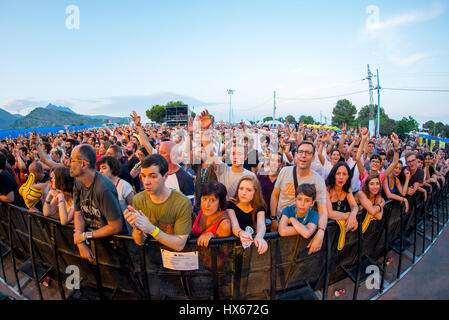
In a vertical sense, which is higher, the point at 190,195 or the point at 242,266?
the point at 190,195

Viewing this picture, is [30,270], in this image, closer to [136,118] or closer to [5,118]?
[136,118]

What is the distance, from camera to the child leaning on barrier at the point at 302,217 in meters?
2.30

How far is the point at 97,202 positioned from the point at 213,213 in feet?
4.04

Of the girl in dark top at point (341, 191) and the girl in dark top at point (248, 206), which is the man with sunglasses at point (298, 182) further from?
the girl in dark top at point (248, 206)

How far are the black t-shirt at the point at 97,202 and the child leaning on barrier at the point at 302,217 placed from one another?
177 centimetres

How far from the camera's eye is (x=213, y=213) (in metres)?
2.40

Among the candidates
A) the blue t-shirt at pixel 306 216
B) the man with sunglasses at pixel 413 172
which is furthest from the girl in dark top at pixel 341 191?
the man with sunglasses at pixel 413 172

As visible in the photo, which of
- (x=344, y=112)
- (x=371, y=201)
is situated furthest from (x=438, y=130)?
(x=371, y=201)

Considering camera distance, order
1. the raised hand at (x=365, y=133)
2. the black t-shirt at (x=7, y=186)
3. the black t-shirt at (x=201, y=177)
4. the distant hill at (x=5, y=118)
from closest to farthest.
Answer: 1. the black t-shirt at (x=7, y=186)
2. the black t-shirt at (x=201, y=177)
3. the raised hand at (x=365, y=133)
4. the distant hill at (x=5, y=118)
